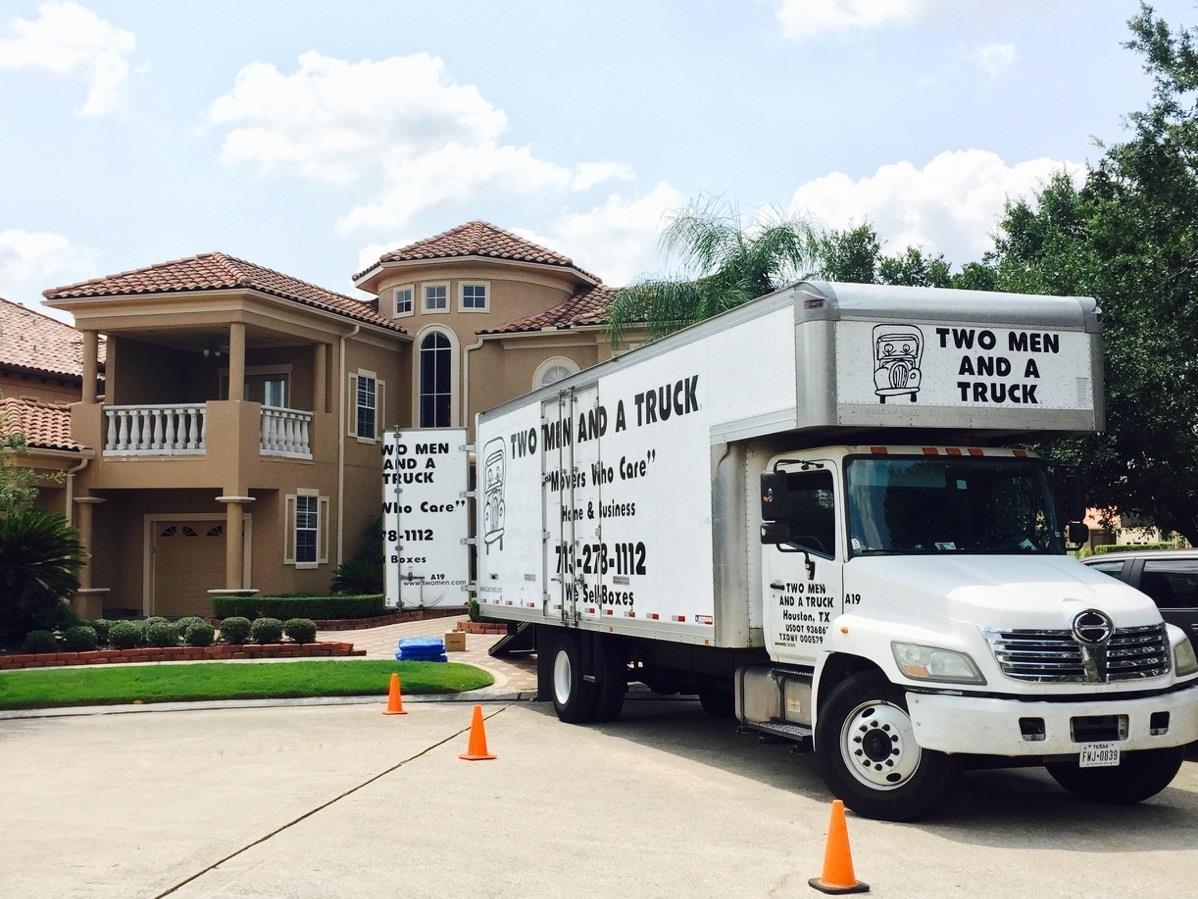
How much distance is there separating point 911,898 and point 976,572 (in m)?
2.80

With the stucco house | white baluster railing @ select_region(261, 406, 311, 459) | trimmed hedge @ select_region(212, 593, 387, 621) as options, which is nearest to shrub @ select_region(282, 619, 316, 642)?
trimmed hedge @ select_region(212, 593, 387, 621)

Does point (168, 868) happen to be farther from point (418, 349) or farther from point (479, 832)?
point (418, 349)

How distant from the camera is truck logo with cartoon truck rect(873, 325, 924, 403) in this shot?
9719 mm

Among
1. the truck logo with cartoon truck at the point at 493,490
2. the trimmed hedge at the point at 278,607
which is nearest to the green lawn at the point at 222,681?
the truck logo with cartoon truck at the point at 493,490

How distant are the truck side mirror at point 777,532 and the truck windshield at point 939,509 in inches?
19.6

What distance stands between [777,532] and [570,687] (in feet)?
16.5

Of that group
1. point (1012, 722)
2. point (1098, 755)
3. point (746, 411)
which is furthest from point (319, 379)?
point (1098, 755)

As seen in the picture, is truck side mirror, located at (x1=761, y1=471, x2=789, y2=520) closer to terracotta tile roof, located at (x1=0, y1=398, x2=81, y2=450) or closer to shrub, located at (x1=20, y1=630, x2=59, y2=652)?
shrub, located at (x1=20, y1=630, x2=59, y2=652)

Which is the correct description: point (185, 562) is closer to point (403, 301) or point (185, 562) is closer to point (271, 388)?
point (271, 388)

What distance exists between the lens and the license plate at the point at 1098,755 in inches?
334

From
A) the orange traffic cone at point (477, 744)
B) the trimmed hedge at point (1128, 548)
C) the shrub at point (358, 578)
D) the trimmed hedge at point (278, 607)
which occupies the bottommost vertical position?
the orange traffic cone at point (477, 744)

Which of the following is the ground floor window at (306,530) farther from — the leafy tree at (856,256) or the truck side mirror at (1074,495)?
the truck side mirror at (1074,495)

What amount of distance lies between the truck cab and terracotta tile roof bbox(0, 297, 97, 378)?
25.4 meters

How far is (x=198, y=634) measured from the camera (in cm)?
2172
